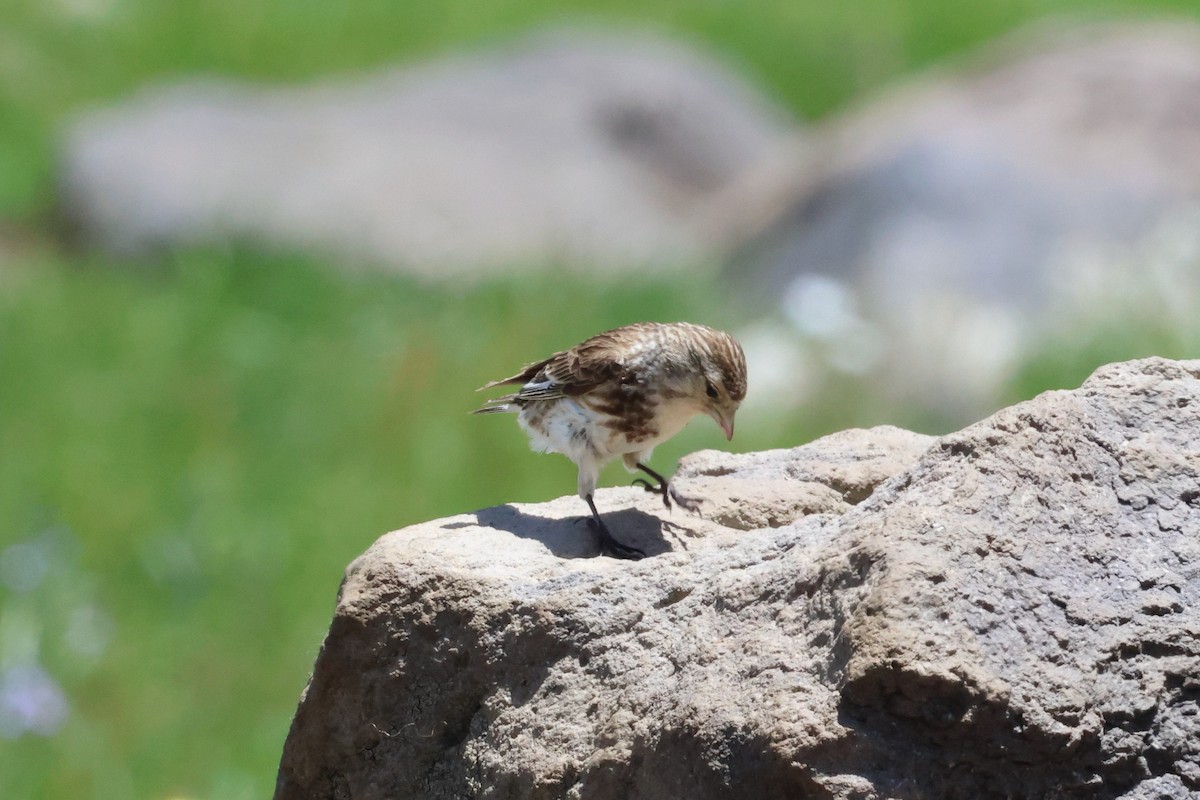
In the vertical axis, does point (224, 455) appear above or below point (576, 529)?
above

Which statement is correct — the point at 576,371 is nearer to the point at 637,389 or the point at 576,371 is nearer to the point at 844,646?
the point at 637,389

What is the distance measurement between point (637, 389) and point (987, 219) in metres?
6.48

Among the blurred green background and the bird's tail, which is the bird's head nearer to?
the bird's tail

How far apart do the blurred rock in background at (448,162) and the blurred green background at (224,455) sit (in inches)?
24.8

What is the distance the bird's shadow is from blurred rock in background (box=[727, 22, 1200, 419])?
175 inches

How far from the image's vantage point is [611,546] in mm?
4117

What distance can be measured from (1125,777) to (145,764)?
474 centimetres

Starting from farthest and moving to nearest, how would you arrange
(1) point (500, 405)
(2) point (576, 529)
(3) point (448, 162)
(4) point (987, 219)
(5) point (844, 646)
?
1. (3) point (448, 162)
2. (4) point (987, 219)
3. (1) point (500, 405)
4. (2) point (576, 529)
5. (5) point (844, 646)

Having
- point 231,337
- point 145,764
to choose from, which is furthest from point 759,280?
point 145,764

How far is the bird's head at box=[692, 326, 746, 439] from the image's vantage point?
473 centimetres

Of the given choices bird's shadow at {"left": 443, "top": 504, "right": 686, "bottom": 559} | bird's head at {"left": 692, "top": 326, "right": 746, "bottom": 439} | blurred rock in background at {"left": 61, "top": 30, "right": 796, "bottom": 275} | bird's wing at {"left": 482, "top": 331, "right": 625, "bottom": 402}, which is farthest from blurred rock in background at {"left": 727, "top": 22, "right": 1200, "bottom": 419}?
bird's shadow at {"left": 443, "top": 504, "right": 686, "bottom": 559}

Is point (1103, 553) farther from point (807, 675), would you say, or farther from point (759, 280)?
point (759, 280)

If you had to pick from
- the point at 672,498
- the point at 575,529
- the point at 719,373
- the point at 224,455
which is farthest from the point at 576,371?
the point at 224,455

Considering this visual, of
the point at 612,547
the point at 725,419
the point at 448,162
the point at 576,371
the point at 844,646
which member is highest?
the point at 448,162
